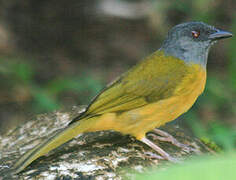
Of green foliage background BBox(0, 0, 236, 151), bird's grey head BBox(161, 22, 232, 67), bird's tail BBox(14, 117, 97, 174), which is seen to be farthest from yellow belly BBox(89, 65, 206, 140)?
green foliage background BBox(0, 0, 236, 151)

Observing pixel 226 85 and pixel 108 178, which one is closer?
pixel 108 178

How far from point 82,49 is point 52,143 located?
4751 mm

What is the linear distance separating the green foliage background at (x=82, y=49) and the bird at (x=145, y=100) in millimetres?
2167

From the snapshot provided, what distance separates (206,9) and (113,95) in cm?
358

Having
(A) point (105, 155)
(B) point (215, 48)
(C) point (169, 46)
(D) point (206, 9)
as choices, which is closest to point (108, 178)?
(A) point (105, 155)

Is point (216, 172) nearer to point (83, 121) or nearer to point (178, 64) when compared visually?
point (83, 121)

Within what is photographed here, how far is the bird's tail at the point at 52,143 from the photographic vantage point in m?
2.41

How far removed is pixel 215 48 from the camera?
22.6 ft

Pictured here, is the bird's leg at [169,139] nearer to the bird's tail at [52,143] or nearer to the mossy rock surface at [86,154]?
the mossy rock surface at [86,154]

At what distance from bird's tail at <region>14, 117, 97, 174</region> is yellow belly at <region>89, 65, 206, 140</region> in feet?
0.34

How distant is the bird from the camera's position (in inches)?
111

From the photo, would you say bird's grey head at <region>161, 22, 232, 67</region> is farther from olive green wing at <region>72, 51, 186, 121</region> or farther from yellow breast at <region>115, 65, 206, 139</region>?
yellow breast at <region>115, 65, 206, 139</region>

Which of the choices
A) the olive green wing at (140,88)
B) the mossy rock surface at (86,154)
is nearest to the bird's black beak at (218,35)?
the olive green wing at (140,88)

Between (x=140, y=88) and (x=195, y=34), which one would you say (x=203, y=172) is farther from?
(x=195, y=34)
